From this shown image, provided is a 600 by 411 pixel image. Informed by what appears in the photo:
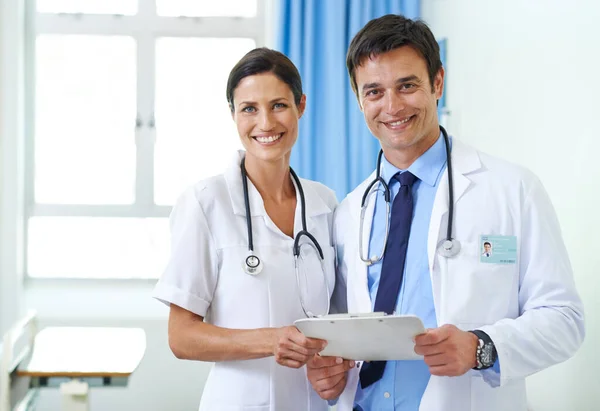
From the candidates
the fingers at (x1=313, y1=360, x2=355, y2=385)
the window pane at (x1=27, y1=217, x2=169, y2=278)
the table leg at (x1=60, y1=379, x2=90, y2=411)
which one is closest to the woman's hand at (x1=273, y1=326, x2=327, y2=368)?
the fingers at (x1=313, y1=360, x2=355, y2=385)

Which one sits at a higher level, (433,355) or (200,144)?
(200,144)

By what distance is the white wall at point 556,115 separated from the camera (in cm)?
175

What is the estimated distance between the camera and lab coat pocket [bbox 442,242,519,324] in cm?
148

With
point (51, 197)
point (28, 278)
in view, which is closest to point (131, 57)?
point (51, 197)

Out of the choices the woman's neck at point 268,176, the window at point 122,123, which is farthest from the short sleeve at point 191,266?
the window at point 122,123

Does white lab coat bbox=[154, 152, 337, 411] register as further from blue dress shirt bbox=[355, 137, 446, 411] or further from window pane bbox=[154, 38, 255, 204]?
window pane bbox=[154, 38, 255, 204]

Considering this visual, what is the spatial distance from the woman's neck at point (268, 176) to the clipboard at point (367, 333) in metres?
0.55

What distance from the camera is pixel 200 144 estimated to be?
3.83m

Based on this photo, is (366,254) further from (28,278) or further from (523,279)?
(28,278)

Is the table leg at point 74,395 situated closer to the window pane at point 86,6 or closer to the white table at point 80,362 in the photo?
the white table at point 80,362

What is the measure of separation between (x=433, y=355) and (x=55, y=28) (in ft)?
10.3

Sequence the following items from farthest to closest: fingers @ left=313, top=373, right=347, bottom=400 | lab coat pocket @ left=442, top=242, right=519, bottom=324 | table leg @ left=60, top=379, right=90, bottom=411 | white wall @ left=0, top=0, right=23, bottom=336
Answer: white wall @ left=0, top=0, right=23, bottom=336 → table leg @ left=60, top=379, right=90, bottom=411 → fingers @ left=313, top=373, right=347, bottom=400 → lab coat pocket @ left=442, top=242, right=519, bottom=324

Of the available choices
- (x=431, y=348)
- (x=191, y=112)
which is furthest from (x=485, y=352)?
(x=191, y=112)

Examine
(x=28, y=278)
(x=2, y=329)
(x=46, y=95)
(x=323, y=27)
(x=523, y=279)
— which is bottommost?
(x=2, y=329)
